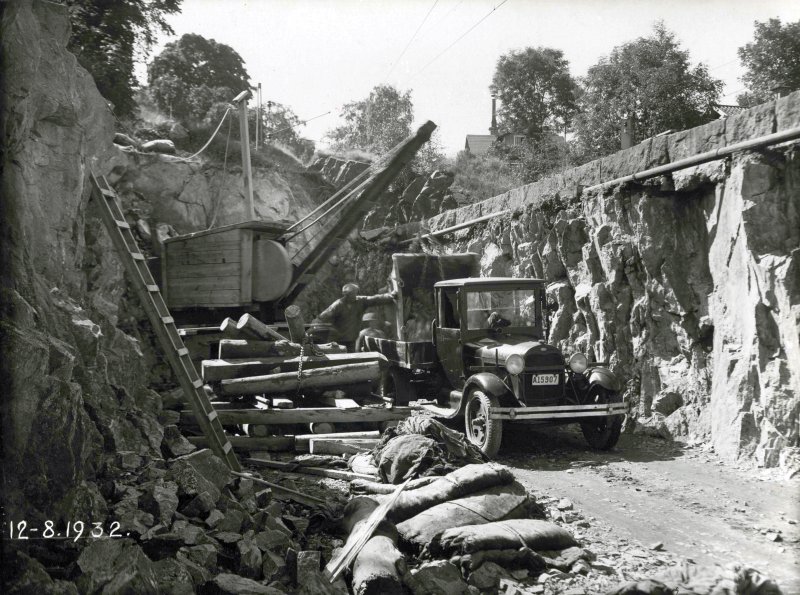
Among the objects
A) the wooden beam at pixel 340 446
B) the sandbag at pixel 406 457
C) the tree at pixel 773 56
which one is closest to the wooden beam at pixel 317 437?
the wooden beam at pixel 340 446

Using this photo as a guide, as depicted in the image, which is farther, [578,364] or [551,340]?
[551,340]

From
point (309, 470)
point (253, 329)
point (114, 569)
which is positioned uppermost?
point (253, 329)

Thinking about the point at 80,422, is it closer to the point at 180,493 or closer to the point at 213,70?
the point at 180,493

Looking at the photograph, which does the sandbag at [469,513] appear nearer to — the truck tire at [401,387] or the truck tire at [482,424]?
the truck tire at [482,424]

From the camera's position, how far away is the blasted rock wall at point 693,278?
6.02 m

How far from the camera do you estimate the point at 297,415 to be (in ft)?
23.8

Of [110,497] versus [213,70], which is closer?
[110,497]

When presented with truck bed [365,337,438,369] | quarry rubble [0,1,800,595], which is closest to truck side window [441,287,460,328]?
truck bed [365,337,438,369]

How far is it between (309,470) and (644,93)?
15.0 meters

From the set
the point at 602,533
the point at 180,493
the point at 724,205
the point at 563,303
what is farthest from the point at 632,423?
the point at 180,493

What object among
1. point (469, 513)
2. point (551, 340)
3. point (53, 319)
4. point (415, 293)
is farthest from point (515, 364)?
point (53, 319)

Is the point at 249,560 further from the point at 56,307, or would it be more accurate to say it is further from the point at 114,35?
the point at 114,35

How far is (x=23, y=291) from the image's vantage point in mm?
3588

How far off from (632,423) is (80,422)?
6.61 meters
